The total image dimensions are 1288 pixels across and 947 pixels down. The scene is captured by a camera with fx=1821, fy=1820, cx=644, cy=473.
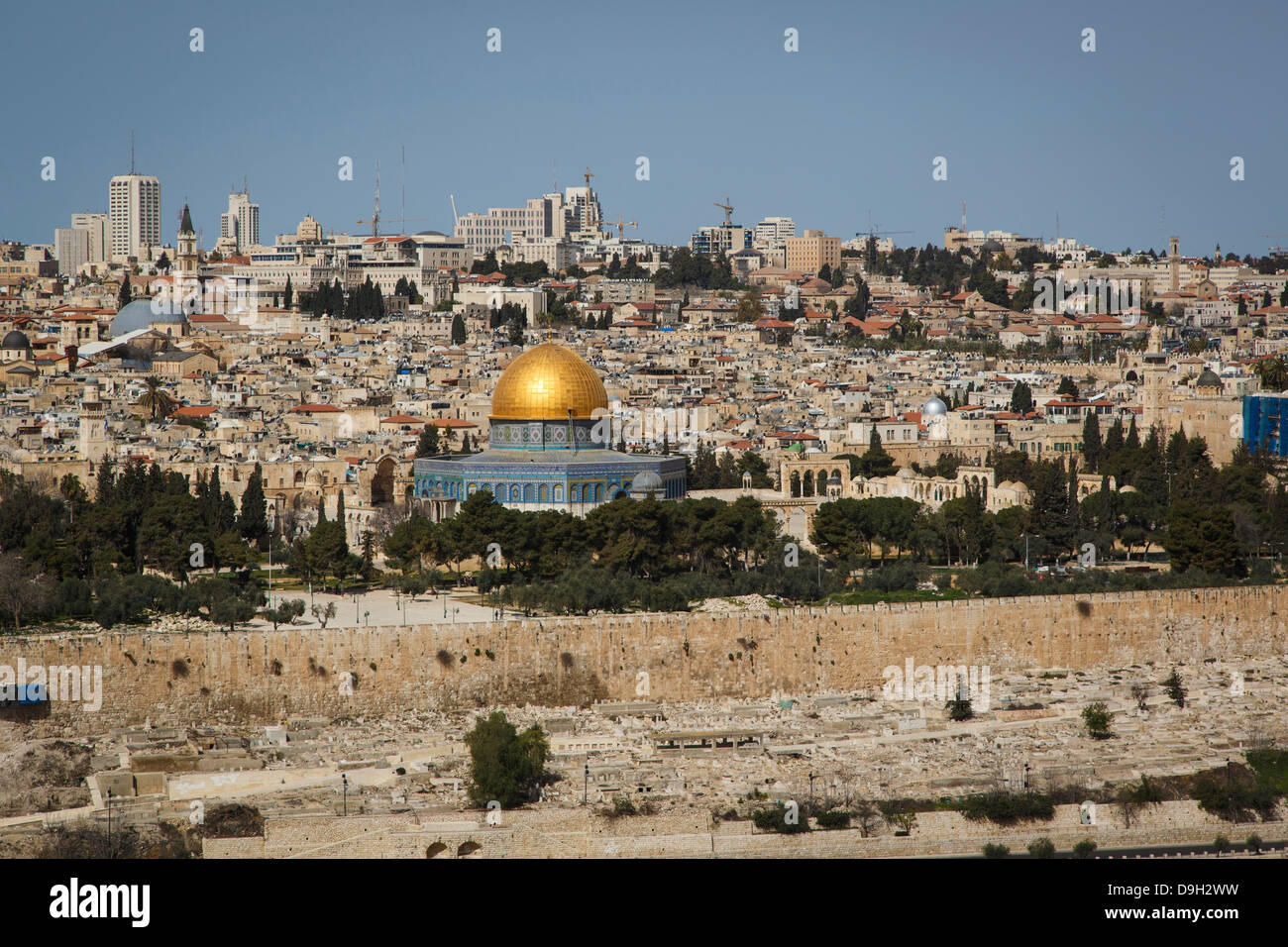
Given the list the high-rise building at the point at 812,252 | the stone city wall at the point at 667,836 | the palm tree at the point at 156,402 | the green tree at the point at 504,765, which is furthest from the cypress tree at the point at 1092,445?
the high-rise building at the point at 812,252

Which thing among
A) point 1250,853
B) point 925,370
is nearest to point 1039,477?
point 1250,853

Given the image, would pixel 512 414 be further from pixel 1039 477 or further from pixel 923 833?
pixel 923 833

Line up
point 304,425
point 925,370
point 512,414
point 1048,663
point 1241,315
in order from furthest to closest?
point 1241,315
point 925,370
point 304,425
point 512,414
point 1048,663

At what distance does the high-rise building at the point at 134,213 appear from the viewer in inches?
4483

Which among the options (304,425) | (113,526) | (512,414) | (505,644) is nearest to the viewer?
(505,644)

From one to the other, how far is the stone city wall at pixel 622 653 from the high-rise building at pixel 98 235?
98.8 m

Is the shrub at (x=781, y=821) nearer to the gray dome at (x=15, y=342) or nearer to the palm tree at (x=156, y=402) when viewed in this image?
the palm tree at (x=156, y=402)

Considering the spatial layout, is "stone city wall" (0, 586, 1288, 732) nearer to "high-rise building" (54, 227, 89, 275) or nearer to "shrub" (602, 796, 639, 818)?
"shrub" (602, 796, 639, 818)

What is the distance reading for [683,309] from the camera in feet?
267

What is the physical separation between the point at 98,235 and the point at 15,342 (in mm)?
58252

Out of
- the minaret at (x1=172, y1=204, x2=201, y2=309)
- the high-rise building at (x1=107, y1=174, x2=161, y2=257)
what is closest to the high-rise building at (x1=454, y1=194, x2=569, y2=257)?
the high-rise building at (x1=107, y1=174, x2=161, y2=257)

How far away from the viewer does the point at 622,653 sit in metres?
22.9
